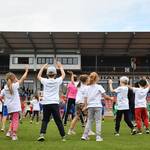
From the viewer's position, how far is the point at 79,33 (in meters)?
60.3

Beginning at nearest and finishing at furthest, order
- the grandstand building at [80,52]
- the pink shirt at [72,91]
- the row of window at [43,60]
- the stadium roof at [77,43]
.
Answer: the pink shirt at [72,91]
the stadium roof at [77,43]
the grandstand building at [80,52]
the row of window at [43,60]

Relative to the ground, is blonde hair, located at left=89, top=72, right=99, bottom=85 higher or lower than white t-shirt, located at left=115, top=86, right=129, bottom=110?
higher

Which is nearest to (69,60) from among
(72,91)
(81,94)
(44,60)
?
(44,60)

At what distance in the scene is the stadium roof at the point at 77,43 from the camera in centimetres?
6109

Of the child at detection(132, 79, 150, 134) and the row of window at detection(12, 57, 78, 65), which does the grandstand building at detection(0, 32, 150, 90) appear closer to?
the row of window at detection(12, 57, 78, 65)

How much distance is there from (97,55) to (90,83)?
177 ft

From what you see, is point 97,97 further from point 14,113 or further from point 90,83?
point 14,113

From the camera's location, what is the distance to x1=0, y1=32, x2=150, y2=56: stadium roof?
6109 centimetres

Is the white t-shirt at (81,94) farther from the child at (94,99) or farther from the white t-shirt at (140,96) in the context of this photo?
the white t-shirt at (140,96)

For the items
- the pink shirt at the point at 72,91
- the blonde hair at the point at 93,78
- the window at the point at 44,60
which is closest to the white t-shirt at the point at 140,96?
the pink shirt at the point at 72,91

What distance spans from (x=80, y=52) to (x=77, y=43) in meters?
2.88

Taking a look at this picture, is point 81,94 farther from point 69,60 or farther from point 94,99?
point 69,60

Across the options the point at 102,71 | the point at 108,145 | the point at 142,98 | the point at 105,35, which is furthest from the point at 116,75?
the point at 108,145

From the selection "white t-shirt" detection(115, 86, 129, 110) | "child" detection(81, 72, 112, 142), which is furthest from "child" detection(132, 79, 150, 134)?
"child" detection(81, 72, 112, 142)
